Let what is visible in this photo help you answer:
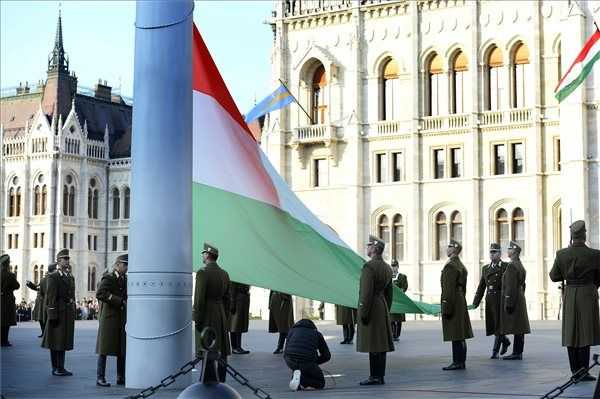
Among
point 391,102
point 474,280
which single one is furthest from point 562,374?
point 391,102

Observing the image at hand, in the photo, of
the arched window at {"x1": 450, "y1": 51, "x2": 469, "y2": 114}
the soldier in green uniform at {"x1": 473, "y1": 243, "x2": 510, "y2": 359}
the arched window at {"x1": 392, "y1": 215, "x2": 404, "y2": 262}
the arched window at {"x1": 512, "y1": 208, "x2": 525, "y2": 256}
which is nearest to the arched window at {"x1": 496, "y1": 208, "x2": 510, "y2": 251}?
the arched window at {"x1": 512, "y1": 208, "x2": 525, "y2": 256}

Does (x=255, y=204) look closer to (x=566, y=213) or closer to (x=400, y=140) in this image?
(x=566, y=213)

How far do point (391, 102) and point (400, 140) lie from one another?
5.66 feet

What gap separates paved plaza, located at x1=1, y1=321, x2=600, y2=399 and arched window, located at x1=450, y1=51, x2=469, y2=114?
26987mm

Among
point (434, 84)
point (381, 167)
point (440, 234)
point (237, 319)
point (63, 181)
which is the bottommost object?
point (237, 319)

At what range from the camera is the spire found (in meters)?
89.8

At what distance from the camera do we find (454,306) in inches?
679

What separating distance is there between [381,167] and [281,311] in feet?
101

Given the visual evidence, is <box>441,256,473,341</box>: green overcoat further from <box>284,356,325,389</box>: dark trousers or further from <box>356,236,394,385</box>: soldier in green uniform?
<box>284,356,325,389</box>: dark trousers

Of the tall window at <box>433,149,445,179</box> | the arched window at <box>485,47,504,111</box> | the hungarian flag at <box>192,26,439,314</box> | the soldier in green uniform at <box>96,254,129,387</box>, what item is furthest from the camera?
the tall window at <box>433,149,445,179</box>

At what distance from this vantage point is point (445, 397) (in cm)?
1253

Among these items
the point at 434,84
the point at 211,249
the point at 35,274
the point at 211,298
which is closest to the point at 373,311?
the point at 211,298

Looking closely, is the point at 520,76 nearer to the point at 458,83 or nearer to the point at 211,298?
the point at 458,83

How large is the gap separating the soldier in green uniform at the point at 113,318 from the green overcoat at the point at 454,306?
4.64 metres
